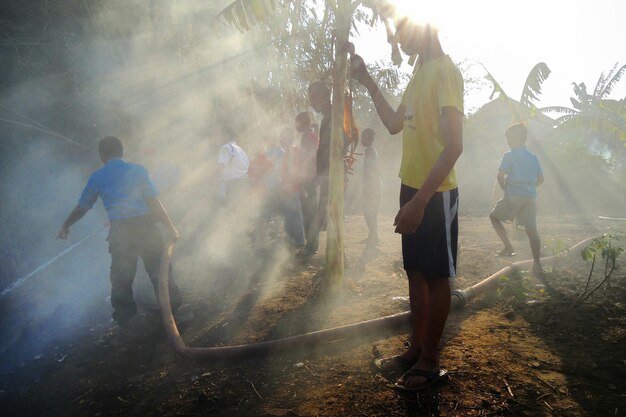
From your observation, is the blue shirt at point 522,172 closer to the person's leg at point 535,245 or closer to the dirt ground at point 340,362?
the person's leg at point 535,245

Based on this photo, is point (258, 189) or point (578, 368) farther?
point (258, 189)

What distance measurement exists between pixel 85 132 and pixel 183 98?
241 centimetres

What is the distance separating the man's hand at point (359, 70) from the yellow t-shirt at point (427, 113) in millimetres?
447

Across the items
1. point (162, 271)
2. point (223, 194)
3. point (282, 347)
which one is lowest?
point (282, 347)

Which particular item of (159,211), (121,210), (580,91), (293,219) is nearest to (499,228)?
(293,219)

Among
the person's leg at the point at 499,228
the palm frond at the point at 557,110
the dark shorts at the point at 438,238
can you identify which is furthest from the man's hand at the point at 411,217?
the palm frond at the point at 557,110

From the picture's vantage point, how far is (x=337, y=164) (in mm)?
4031

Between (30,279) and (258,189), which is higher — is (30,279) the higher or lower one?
the lower one

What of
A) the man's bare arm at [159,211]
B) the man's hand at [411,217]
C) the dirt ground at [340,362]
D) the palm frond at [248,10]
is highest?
the palm frond at [248,10]

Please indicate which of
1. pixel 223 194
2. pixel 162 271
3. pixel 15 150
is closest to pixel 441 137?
pixel 162 271

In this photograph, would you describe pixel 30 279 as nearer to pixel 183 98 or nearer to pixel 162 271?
pixel 162 271

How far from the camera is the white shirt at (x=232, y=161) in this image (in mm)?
6668

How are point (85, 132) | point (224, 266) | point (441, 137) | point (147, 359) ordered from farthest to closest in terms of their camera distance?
point (85, 132)
point (224, 266)
point (147, 359)
point (441, 137)

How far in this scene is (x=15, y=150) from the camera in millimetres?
5879
